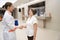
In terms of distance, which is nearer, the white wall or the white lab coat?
the white lab coat

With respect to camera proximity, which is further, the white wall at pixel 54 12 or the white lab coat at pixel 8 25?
the white wall at pixel 54 12

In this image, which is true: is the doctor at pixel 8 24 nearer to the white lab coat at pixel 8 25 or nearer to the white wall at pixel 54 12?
the white lab coat at pixel 8 25

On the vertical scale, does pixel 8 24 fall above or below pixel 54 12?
below

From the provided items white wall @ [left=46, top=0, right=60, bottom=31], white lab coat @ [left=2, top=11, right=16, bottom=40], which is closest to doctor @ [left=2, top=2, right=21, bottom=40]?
white lab coat @ [left=2, top=11, right=16, bottom=40]

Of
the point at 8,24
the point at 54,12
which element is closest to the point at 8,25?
the point at 8,24

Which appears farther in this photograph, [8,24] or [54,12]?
[54,12]

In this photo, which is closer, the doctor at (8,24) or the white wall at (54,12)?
the doctor at (8,24)

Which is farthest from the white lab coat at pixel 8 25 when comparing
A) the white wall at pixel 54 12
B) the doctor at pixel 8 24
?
the white wall at pixel 54 12

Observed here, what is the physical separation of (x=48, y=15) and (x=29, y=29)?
11.6ft

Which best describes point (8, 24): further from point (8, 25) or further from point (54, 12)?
point (54, 12)

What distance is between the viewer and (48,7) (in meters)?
6.38

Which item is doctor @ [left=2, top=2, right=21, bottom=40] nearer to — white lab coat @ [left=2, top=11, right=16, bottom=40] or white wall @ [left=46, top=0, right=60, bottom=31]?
white lab coat @ [left=2, top=11, right=16, bottom=40]

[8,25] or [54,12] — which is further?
[54,12]

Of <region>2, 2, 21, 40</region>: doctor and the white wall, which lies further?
the white wall
